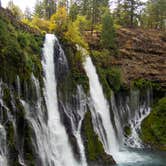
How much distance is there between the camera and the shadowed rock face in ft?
135

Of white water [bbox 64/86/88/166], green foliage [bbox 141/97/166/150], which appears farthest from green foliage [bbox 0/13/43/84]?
green foliage [bbox 141/97/166/150]

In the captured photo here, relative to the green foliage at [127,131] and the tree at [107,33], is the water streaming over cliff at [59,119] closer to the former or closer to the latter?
the green foliage at [127,131]

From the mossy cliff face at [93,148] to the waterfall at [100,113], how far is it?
154 centimetres

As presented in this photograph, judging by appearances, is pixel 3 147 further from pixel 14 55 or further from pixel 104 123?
pixel 104 123

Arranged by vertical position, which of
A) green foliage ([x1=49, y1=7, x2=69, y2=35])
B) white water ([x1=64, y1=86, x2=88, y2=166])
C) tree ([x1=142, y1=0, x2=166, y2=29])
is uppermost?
tree ([x1=142, y1=0, x2=166, y2=29])

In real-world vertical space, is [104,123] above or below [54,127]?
below

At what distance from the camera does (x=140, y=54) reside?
44844 millimetres

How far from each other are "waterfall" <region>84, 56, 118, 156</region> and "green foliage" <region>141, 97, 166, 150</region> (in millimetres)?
4575

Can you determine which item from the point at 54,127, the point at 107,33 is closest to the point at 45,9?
the point at 107,33

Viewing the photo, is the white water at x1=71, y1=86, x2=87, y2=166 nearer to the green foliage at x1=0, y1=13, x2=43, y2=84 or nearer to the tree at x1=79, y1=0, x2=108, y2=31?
the green foliage at x1=0, y1=13, x2=43, y2=84

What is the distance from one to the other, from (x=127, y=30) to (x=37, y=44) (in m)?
25.1

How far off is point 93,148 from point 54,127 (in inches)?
145

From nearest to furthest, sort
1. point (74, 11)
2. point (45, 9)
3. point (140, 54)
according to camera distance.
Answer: point (140, 54)
point (74, 11)
point (45, 9)

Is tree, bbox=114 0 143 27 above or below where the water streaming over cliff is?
above
